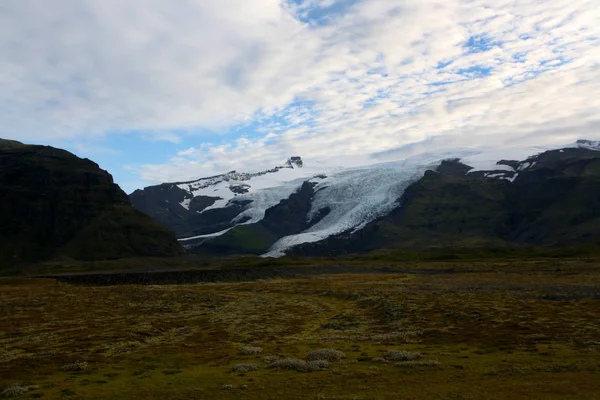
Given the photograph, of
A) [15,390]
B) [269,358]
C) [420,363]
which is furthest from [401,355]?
[15,390]

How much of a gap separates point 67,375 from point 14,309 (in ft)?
148

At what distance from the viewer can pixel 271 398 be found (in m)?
21.8

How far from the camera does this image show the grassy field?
23.3 metres

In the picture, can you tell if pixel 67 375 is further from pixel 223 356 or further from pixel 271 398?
pixel 271 398

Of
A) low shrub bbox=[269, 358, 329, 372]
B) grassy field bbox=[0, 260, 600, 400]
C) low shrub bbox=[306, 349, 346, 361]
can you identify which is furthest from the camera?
low shrub bbox=[306, 349, 346, 361]

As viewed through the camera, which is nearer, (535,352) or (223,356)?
(535,352)

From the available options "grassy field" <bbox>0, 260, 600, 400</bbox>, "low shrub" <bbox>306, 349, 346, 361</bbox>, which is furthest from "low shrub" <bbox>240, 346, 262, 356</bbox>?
"low shrub" <bbox>306, 349, 346, 361</bbox>

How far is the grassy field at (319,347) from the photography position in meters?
23.3

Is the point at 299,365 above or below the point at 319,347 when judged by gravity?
above

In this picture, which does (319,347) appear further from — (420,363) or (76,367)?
(76,367)

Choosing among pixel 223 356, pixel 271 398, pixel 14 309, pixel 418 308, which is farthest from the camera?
pixel 14 309

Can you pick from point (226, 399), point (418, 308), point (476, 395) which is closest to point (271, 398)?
point (226, 399)

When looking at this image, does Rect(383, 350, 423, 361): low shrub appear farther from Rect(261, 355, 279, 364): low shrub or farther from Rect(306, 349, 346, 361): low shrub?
Rect(261, 355, 279, 364): low shrub

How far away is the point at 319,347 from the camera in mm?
34438
